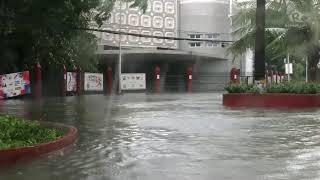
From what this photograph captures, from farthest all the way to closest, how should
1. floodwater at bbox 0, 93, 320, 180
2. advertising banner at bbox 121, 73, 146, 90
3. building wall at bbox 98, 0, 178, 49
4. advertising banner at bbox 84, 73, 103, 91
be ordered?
1. building wall at bbox 98, 0, 178, 49
2. advertising banner at bbox 121, 73, 146, 90
3. advertising banner at bbox 84, 73, 103, 91
4. floodwater at bbox 0, 93, 320, 180

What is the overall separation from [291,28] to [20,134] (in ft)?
70.6

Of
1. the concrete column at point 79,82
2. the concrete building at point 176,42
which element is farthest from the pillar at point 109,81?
the concrete column at point 79,82

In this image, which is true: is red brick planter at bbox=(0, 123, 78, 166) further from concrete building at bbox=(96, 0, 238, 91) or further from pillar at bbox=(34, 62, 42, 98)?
concrete building at bbox=(96, 0, 238, 91)

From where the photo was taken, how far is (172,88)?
1970 inches

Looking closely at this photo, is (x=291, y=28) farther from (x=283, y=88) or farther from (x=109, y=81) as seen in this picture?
(x=109, y=81)

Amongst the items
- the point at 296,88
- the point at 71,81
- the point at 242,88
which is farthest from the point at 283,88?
the point at 71,81

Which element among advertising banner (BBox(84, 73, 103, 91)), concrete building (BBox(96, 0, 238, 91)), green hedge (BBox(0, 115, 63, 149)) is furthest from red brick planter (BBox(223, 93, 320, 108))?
concrete building (BBox(96, 0, 238, 91))

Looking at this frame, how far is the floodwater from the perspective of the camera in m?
8.24

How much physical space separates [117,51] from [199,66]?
42.1 feet

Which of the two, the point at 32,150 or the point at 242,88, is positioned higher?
the point at 242,88

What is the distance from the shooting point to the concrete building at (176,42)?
1821 inches

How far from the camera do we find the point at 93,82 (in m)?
40.3

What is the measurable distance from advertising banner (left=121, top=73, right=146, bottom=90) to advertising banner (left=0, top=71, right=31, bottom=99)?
49.8ft

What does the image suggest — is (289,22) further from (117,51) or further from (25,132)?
(25,132)
